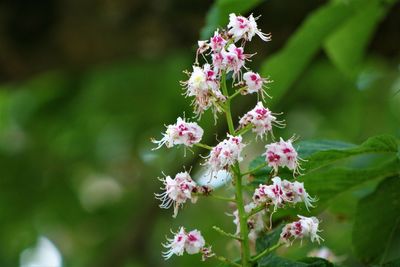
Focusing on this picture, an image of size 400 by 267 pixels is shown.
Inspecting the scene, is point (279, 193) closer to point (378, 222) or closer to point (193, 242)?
point (193, 242)

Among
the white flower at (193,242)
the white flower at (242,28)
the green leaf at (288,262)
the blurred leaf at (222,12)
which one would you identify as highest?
the blurred leaf at (222,12)

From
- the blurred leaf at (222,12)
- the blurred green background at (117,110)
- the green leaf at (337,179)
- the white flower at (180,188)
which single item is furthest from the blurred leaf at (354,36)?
the white flower at (180,188)

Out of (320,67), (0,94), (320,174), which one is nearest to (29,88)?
(0,94)

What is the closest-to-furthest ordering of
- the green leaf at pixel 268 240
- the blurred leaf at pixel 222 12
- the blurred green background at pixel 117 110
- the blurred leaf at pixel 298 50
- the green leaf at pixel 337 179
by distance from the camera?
the green leaf at pixel 268 240
the green leaf at pixel 337 179
the blurred leaf at pixel 222 12
the blurred leaf at pixel 298 50
the blurred green background at pixel 117 110

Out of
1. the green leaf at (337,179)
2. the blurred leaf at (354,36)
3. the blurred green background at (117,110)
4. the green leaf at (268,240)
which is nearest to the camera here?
the green leaf at (268,240)

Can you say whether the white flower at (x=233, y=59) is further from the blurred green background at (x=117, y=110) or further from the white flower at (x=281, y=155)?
the blurred green background at (x=117, y=110)

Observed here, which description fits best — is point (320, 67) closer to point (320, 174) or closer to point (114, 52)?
point (114, 52)

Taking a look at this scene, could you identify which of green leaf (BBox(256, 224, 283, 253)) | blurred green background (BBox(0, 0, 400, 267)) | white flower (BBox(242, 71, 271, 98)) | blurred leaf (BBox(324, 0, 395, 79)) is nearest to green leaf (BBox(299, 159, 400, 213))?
green leaf (BBox(256, 224, 283, 253))
